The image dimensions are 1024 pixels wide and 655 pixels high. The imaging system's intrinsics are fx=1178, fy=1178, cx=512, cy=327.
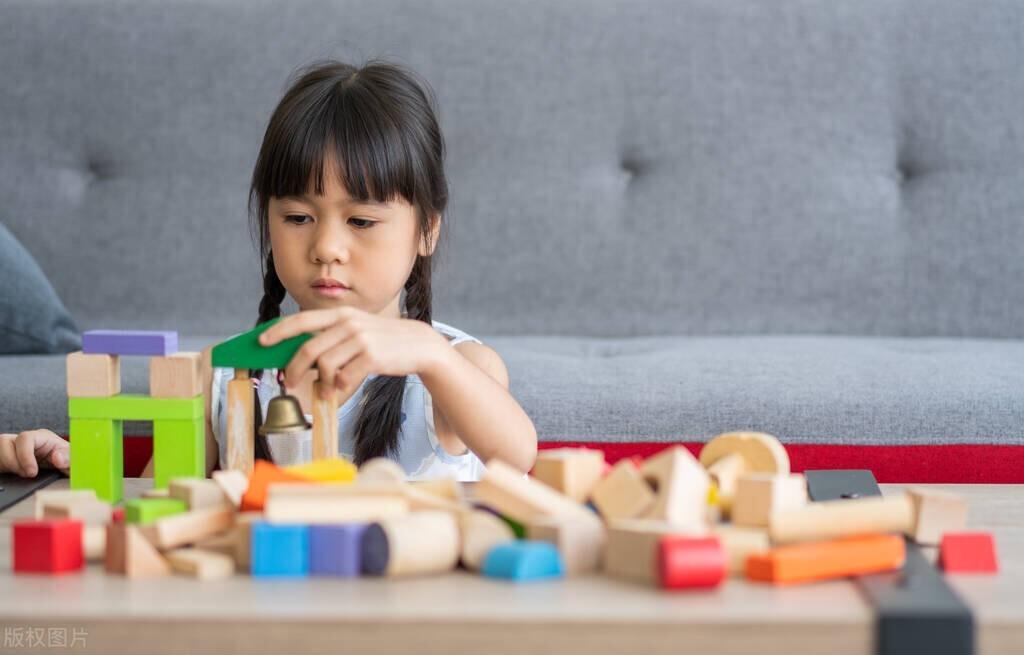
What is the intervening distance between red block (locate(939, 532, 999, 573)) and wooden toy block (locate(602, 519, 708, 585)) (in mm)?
158

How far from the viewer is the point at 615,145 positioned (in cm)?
210

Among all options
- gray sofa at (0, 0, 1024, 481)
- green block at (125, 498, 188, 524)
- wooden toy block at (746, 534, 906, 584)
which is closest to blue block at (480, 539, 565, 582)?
wooden toy block at (746, 534, 906, 584)

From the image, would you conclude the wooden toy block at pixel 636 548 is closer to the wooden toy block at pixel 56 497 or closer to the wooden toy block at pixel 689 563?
the wooden toy block at pixel 689 563

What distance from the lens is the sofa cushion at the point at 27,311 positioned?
177 cm

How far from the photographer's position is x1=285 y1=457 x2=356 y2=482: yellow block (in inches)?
29.1

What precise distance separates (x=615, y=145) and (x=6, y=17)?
112 cm

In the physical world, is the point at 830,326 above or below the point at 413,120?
below

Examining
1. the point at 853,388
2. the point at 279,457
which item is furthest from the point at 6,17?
the point at 853,388

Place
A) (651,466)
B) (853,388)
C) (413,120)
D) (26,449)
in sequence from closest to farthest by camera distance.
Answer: (651,466)
(26,449)
(413,120)
(853,388)

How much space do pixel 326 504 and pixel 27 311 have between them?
1.27m

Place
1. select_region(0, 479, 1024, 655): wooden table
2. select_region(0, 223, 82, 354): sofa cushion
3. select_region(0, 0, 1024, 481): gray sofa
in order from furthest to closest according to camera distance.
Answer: select_region(0, 0, 1024, 481): gray sofa < select_region(0, 223, 82, 354): sofa cushion < select_region(0, 479, 1024, 655): wooden table

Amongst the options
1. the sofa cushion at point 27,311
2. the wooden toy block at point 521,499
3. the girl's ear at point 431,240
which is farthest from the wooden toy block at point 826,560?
the sofa cushion at point 27,311

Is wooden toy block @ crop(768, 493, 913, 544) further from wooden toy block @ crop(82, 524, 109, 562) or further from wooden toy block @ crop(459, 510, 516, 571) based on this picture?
wooden toy block @ crop(82, 524, 109, 562)

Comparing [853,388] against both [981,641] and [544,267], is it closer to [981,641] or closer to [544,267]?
[544,267]
